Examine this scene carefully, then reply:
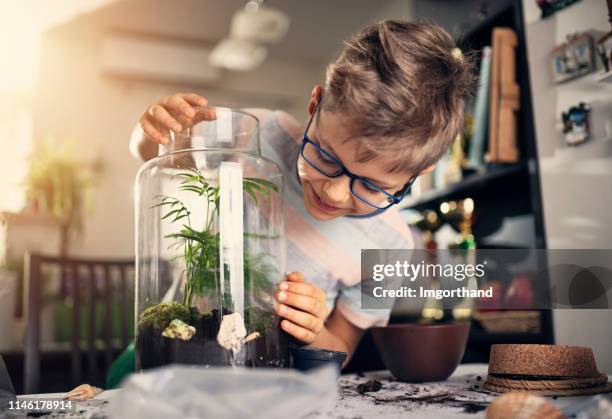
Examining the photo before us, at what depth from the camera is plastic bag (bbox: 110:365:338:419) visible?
0.45 metres

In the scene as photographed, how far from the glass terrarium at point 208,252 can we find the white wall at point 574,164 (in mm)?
648

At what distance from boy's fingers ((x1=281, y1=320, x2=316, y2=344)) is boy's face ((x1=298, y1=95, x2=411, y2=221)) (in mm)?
198

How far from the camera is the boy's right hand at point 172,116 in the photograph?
75 centimetres

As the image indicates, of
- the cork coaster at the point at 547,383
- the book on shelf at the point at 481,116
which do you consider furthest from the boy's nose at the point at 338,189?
the book on shelf at the point at 481,116

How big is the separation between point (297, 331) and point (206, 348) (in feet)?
0.57

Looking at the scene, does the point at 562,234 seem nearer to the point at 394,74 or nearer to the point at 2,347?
the point at 394,74

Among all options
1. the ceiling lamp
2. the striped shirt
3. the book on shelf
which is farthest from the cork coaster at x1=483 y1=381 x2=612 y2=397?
the ceiling lamp

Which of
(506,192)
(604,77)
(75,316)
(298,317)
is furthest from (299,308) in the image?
(506,192)

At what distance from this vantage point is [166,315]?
64 centimetres

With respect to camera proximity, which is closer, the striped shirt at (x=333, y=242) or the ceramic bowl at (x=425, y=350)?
the ceramic bowl at (x=425, y=350)

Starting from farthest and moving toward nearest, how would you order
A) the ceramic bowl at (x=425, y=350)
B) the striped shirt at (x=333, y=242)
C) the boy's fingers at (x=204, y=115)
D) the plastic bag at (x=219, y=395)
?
the striped shirt at (x=333, y=242) → the ceramic bowl at (x=425, y=350) → the boy's fingers at (x=204, y=115) → the plastic bag at (x=219, y=395)

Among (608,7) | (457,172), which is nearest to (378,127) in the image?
(608,7)

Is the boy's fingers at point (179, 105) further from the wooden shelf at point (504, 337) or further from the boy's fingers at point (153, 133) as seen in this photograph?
the wooden shelf at point (504, 337)

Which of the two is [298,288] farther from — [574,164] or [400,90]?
[574,164]
